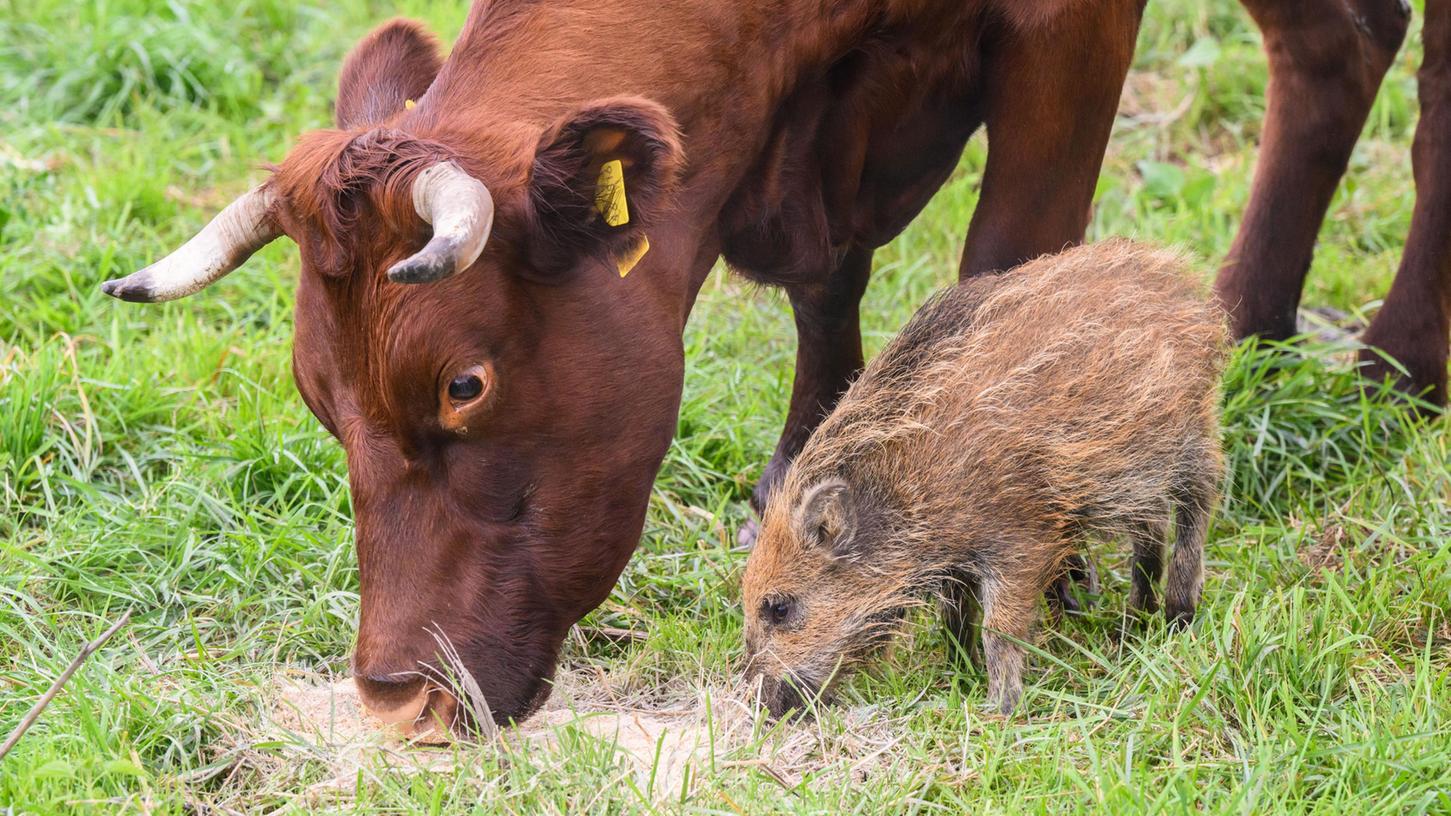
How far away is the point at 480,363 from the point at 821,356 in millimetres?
1810

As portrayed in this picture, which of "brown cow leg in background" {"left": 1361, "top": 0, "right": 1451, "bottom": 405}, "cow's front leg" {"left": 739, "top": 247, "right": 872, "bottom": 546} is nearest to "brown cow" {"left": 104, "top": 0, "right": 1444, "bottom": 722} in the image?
"cow's front leg" {"left": 739, "top": 247, "right": 872, "bottom": 546}

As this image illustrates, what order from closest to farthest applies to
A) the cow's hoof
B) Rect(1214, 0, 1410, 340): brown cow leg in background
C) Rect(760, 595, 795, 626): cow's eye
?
Rect(760, 595, 795, 626): cow's eye
the cow's hoof
Rect(1214, 0, 1410, 340): brown cow leg in background

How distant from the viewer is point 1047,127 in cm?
406

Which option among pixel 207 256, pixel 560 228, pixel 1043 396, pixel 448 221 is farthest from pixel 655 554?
pixel 448 221

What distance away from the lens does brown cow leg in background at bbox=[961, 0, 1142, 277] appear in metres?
4.02

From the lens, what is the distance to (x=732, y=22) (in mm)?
3750

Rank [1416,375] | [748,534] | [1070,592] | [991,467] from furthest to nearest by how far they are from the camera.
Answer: [1416,375] < [748,534] < [1070,592] < [991,467]

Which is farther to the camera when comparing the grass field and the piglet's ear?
the piglet's ear

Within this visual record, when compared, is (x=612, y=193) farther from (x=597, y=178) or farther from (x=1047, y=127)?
(x=1047, y=127)

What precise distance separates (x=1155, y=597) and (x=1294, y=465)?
1150mm

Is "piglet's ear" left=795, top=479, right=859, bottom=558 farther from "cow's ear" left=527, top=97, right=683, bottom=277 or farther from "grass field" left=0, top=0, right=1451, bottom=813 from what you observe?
"cow's ear" left=527, top=97, right=683, bottom=277

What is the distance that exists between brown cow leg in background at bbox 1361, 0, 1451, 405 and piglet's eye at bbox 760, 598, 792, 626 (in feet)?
8.40

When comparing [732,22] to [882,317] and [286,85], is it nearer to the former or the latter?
[882,317]

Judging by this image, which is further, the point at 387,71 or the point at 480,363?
the point at 387,71
